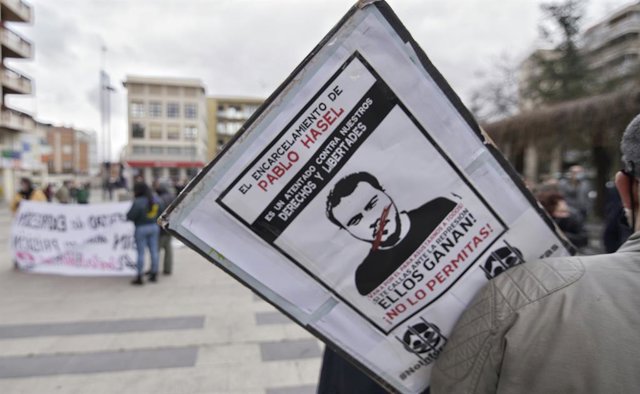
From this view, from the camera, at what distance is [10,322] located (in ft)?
14.0

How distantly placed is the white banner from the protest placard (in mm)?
6067

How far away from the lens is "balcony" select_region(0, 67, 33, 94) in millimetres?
27844

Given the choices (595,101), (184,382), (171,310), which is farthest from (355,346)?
(595,101)

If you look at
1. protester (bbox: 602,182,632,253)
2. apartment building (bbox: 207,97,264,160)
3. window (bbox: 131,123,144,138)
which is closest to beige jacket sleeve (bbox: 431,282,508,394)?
protester (bbox: 602,182,632,253)

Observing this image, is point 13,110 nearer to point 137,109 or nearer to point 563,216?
point 137,109

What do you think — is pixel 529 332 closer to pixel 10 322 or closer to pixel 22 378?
pixel 22 378

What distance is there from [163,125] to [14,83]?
22665 mm

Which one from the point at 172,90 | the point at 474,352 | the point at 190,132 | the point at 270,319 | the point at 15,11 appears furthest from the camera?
the point at 172,90

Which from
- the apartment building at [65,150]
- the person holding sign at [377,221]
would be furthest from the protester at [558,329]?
the apartment building at [65,150]

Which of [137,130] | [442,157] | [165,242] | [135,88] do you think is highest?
[135,88]

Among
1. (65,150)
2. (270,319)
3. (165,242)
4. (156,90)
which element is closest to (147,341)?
(270,319)

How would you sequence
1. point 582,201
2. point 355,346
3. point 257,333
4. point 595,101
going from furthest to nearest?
point 595,101 → point 582,201 → point 257,333 → point 355,346

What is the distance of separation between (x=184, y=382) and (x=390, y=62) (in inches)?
124

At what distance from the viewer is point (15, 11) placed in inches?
1080
